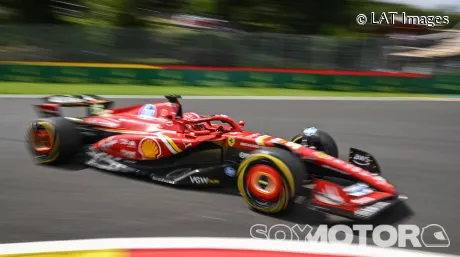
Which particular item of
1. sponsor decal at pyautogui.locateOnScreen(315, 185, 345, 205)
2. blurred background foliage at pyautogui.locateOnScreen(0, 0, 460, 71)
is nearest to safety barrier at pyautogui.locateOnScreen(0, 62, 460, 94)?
blurred background foliage at pyautogui.locateOnScreen(0, 0, 460, 71)

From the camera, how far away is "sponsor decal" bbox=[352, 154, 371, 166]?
18.1 feet

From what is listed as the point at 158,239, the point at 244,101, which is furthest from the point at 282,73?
the point at 158,239

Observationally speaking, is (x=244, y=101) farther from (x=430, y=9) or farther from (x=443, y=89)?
(x=430, y=9)

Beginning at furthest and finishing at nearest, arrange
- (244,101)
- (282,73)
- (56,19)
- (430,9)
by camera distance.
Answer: (430,9) → (56,19) → (282,73) → (244,101)

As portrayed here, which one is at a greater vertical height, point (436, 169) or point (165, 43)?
point (165, 43)

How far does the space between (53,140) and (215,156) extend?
6.68 ft

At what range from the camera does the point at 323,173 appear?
5.11 metres

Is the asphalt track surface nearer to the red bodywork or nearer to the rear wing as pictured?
the red bodywork

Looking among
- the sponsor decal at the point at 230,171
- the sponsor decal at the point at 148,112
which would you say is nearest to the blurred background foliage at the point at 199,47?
the sponsor decal at the point at 148,112

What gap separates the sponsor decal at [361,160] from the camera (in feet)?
18.1

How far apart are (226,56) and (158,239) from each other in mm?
13301

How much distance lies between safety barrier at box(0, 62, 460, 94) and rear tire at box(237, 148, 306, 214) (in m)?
10.8

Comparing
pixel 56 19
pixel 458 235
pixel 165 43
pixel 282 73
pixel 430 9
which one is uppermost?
pixel 430 9

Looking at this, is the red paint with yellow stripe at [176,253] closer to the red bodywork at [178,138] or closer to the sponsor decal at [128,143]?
the red bodywork at [178,138]
